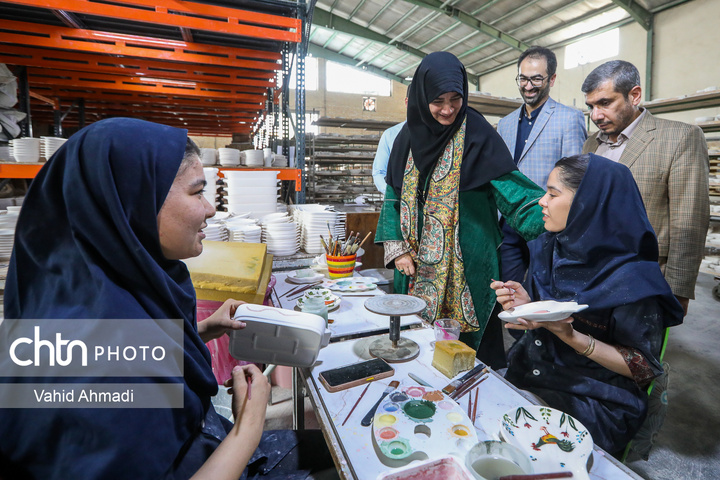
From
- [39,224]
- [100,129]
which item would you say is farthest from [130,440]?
[100,129]

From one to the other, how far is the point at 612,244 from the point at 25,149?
3490mm

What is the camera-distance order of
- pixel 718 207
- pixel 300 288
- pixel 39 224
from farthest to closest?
pixel 718 207
pixel 300 288
pixel 39 224

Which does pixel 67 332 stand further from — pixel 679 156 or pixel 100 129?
pixel 679 156

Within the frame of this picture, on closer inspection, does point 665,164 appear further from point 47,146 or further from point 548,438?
point 47,146

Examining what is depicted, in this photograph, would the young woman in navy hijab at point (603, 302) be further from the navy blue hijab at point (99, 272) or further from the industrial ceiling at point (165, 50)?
the industrial ceiling at point (165, 50)

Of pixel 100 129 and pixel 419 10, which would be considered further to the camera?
pixel 419 10

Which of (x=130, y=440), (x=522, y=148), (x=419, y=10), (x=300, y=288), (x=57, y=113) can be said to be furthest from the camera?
(x=419, y=10)

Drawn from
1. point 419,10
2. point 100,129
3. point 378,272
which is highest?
point 419,10

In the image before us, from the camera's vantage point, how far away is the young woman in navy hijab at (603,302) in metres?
1.18

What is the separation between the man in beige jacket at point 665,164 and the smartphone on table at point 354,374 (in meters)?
1.81

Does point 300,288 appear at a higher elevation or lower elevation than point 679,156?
lower

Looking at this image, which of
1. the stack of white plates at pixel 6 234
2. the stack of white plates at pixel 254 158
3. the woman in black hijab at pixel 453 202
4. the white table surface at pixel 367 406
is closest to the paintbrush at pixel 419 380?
the white table surface at pixel 367 406

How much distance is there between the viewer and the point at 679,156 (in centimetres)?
196

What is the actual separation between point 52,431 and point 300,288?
4.39 ft
